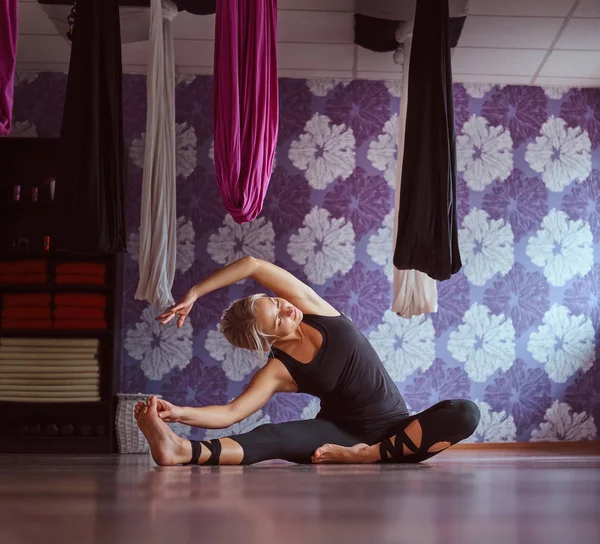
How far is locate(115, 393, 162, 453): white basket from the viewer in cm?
390

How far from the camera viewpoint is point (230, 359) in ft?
14.5

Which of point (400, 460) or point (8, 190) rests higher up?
point (8, 190)

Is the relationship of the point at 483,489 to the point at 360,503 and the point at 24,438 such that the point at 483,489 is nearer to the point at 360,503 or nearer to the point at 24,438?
the point at 360,503

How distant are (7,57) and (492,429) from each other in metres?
3.26

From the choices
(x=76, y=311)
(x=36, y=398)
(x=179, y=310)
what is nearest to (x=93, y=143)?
(x=179, y=310)

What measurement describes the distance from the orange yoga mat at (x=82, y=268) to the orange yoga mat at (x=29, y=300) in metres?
0.15

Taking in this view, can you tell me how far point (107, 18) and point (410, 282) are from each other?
70.9 inches

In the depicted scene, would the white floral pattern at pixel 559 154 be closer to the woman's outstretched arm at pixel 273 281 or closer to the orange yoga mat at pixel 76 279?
the woman's outstretched arm at pixel 273 281

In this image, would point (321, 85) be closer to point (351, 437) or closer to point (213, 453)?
point (351, 437)

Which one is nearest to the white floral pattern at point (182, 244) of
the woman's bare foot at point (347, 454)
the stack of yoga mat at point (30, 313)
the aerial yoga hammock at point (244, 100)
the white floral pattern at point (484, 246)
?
the stack of yoga mat at point (30, 313)

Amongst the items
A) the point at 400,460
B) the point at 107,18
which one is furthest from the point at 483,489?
the point at 107,18

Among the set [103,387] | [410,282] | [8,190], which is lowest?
[103,387]

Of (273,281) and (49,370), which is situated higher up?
(273,281)

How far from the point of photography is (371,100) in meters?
4.68
